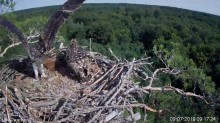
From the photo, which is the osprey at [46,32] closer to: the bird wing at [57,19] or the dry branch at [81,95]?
the bird wing at [57,19]

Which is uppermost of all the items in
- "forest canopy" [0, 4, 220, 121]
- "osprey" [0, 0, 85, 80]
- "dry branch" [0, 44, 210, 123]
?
"osprey" [0, 0, 85, 80]

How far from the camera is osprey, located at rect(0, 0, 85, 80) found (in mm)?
2850

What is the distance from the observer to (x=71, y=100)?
3266 millimetres

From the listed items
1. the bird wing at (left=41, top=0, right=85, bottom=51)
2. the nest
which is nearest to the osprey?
the bird wing at (left=41, top=0, right=85, bottom=51)

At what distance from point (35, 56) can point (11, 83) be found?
416 millimetres

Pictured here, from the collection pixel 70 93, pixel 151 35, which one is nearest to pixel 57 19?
pixel 70 93

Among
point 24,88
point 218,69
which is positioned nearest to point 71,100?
point 24,88

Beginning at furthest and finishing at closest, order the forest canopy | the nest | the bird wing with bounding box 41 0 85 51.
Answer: the forest canopy → the nest → the bird wing with bounding box 41 0 85 51

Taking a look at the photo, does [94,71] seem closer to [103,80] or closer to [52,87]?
[103,80]

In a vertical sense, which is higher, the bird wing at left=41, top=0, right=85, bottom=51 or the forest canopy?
the bird wing at left=41, top=0, right=85, bottom=51

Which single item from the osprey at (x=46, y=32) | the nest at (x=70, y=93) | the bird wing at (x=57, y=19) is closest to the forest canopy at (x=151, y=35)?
the nest at (x=70, y=93)

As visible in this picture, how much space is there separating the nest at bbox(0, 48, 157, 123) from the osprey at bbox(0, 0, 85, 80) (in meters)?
0.23

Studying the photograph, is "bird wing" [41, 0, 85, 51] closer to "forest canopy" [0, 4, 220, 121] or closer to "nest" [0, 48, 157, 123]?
"nest" [0, 48, 157, 123]

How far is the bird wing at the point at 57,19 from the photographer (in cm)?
281
